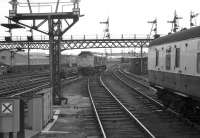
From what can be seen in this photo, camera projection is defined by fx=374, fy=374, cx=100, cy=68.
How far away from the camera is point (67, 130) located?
42.1ft

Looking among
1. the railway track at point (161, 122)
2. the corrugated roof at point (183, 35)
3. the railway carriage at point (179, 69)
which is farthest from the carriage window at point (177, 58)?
the railway track at point (161, 122)

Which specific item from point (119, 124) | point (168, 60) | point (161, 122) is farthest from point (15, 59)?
point (161, 122)

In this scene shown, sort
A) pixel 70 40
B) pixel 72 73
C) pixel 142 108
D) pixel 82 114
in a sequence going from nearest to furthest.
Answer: pixel 82 114
pixel 142 108
pixel 72 73
pixel 70 40

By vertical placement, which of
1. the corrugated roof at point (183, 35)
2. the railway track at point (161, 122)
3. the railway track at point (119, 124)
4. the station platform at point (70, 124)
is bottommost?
the station platform at point (70, 124)

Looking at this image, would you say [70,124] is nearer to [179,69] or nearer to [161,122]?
[161,122]

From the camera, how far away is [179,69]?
13.0 m

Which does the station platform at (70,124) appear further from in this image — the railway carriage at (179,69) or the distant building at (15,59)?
the distant building at (15,59)

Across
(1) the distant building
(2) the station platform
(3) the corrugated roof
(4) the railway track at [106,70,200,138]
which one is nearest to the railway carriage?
(3) the corrugated roof

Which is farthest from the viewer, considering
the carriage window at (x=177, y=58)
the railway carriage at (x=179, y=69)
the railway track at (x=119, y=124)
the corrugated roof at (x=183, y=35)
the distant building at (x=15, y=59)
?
the distant building at (x=15, y=59)

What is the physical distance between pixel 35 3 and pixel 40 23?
1.09 metres

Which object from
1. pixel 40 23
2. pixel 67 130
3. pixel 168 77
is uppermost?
pixel 40 23

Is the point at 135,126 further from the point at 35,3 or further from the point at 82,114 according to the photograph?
the point at 35,3

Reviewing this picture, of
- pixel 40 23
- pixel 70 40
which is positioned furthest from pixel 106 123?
pixel 70 40

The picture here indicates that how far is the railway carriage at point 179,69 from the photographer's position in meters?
11.4
